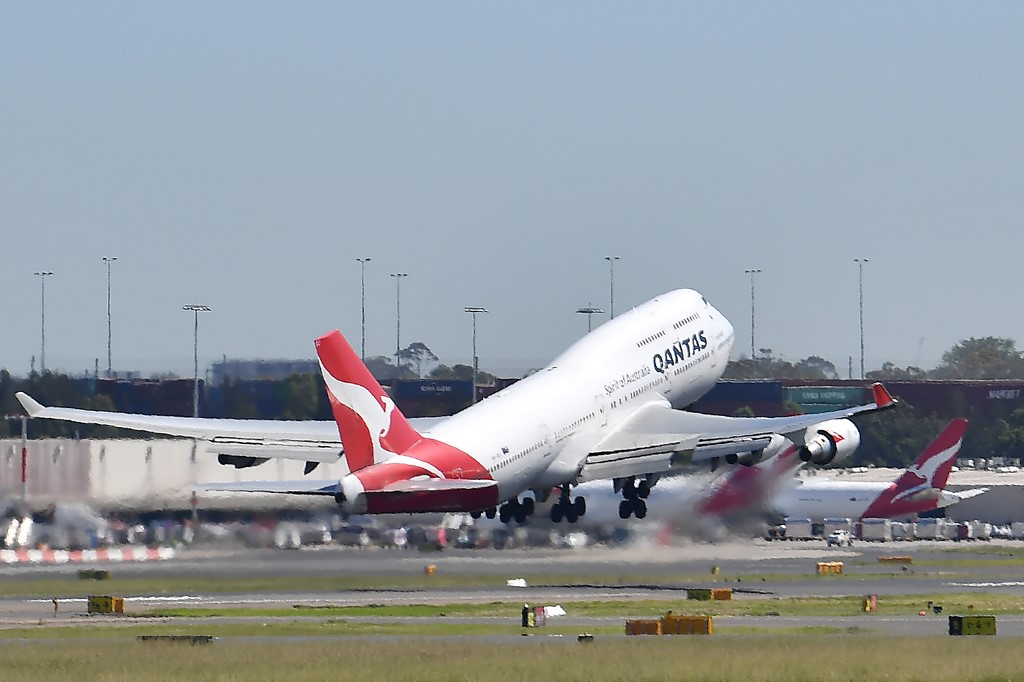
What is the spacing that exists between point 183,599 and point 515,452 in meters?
12.1

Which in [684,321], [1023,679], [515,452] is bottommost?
[1023,679]

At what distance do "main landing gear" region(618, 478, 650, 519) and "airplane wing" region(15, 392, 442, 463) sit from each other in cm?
1162

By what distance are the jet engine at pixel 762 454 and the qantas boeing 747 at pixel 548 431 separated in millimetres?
88

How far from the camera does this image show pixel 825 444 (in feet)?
237

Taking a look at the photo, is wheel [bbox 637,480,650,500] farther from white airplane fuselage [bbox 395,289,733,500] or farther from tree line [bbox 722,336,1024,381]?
tree line [bbox 722,336,1024,381]

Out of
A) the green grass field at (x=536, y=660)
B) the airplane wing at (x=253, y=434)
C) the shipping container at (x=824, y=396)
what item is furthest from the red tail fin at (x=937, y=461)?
the green grass field at (x=536, y=660)

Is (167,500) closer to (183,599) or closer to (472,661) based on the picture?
(183,599)

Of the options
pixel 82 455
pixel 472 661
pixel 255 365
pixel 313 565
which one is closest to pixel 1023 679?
pixel 472 661

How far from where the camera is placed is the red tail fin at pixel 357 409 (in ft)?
190

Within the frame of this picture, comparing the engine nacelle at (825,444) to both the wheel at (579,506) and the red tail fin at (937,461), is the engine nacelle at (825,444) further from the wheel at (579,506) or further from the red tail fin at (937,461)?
the red tail fin at (937,461)

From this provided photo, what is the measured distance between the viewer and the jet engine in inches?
2832

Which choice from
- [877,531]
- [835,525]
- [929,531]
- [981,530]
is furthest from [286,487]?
[981,530]

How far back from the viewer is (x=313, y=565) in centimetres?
6850

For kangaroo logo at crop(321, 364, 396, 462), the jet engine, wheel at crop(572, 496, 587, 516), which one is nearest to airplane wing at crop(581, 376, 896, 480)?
the jet engine
